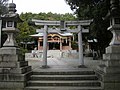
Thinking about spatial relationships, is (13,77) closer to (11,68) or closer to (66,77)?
(11,68)

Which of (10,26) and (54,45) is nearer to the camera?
(10,26)

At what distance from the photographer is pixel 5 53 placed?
9664 millimetres

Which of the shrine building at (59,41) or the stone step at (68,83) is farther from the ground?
the shrine building at (59,41)

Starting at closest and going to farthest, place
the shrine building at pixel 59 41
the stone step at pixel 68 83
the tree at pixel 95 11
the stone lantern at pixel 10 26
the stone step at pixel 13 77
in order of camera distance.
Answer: the stone step at pixel 13 77 < the stone step at pixel 68 83 < the stone lantern at pixel 10 26 < the tree at pixel 95 11 < the shrine building at pixel 59 41

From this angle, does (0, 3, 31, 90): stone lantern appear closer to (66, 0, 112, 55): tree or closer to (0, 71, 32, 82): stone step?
(0, 71, 32, 82): stone step

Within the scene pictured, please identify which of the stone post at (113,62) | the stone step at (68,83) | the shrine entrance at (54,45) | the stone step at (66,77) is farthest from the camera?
the shrine entrance at (54,45)

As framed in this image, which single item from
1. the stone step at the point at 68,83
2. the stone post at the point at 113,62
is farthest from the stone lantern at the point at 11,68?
the stone post at the point at 113,62

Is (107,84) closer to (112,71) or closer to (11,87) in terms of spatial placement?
(112,71)

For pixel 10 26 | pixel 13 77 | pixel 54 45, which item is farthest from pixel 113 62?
pixel 54 45

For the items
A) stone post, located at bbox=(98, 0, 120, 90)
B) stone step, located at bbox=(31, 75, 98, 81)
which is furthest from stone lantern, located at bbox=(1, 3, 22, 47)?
stone post, located at bbox=(98, 0, 120, 90)

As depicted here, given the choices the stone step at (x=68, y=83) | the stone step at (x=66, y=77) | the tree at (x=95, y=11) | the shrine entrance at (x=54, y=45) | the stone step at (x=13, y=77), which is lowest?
the stone step at (x=68, y=83)

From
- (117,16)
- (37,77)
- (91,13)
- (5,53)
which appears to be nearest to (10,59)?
(5,53)

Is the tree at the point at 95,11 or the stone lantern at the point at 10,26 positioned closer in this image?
the stone lantern at the point at 10,26

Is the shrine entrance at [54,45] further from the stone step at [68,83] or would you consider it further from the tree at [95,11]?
the stone step at [68,83]
